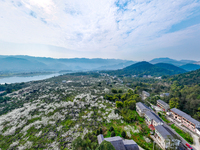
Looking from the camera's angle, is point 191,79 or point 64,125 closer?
point 64,125

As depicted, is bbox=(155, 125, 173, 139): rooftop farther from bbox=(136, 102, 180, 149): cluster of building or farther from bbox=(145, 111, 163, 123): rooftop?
bbox=(145, 111, 163, 123): rooftop

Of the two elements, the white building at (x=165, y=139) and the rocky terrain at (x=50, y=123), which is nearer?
the white building at (x=165, y=139)

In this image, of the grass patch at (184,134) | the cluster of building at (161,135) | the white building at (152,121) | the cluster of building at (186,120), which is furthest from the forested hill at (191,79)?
the cluster of building at (161,135)

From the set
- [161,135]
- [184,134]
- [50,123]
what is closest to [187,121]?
[184,134]

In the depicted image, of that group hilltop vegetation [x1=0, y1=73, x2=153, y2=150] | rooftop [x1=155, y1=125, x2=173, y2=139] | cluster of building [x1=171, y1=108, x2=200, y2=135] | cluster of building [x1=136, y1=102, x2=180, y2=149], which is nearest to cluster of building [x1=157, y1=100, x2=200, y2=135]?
cluster of building [x1=171, y1=108, x2=200, y2=135]

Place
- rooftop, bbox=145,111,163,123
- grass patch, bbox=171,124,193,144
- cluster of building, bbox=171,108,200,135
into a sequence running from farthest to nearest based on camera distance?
rooftop, bbox=145,111,163,123 → cluster of building, bbox=171,108,200,135 → grass patch, bbox=171,124,193,144

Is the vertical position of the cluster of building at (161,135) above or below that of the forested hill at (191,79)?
below

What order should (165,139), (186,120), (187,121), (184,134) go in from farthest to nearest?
(186,120), (187,121), (184,134), (165,139)

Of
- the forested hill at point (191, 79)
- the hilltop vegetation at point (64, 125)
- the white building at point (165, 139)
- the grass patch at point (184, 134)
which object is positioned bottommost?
the grass patch at point (184, 134)

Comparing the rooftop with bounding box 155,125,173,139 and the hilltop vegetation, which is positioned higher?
the rooftop with bounding box 155,125,173,139

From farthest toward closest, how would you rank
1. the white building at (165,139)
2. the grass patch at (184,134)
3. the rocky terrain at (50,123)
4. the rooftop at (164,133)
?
the grass patch at (184,134), the rocky terrain at (50,123), the rooftop at (164,133), the white building at (165,139)

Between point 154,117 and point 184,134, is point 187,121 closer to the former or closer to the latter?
point 184,134

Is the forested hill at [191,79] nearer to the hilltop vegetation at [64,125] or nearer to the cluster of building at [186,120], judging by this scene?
the cluster of building at [186,120]
